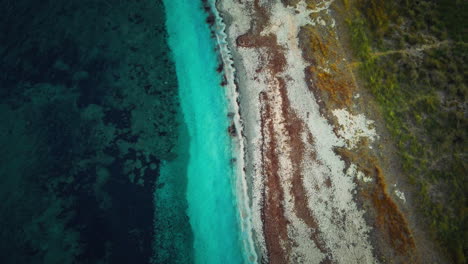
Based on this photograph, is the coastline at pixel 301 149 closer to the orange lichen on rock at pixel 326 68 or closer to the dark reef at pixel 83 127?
A: the orange lichen on rock at pixel 326 68

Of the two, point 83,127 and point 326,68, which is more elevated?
point 326,68

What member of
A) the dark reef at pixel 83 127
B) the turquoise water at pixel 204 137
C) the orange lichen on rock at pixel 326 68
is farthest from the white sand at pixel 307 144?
the dark reef at pixel 83 127

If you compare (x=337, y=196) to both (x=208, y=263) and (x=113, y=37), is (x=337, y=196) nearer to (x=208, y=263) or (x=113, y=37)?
(x=208, y=263)

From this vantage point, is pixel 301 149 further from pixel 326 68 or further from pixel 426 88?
pixel 426 88

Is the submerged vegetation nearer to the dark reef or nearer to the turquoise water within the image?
the turquoise water

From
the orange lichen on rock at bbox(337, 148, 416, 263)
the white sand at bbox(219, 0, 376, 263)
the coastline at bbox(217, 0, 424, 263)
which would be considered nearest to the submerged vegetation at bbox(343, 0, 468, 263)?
the orange lichen on rock at bbox(337, 148, 416, 263)

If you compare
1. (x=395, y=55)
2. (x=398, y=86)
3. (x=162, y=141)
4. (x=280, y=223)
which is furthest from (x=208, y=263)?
(x=395, y=55)

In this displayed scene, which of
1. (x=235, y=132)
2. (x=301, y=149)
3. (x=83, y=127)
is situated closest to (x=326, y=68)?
(x=301, y=149)

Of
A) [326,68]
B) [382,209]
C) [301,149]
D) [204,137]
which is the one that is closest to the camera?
[382,209]
